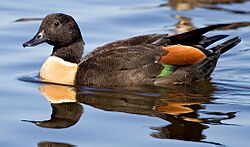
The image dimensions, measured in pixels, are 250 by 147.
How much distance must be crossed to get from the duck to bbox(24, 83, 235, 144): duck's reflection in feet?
0.58

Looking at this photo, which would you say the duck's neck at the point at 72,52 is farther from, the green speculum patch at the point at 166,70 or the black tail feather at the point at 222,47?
the black tail feather at the point at 222,47

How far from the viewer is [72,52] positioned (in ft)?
37.4

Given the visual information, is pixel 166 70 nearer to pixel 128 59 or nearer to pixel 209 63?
pixel 128 59

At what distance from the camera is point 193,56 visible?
36.3 feet

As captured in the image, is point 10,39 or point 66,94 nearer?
point 66,94

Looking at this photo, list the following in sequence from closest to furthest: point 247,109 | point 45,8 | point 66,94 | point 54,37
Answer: point 247,109 → point 66,94 → point 54,37 → point 45,8

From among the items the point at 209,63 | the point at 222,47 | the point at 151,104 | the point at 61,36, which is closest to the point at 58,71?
the point at 61,36

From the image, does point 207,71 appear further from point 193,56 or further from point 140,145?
point 140,145

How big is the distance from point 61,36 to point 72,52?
263mm

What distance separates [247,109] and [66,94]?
2208mm

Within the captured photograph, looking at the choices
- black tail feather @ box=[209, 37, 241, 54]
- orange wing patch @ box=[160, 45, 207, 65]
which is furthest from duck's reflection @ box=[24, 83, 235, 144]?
black tail feather @ box=[209, 37, 241, 54]

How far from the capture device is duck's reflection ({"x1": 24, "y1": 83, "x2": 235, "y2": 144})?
8.80 meters

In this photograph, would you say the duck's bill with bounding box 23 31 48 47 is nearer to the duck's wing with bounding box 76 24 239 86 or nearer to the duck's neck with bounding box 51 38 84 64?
the duck's neck with bounding box 51 38 84 64

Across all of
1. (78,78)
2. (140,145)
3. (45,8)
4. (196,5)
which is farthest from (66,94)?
(196,5)
